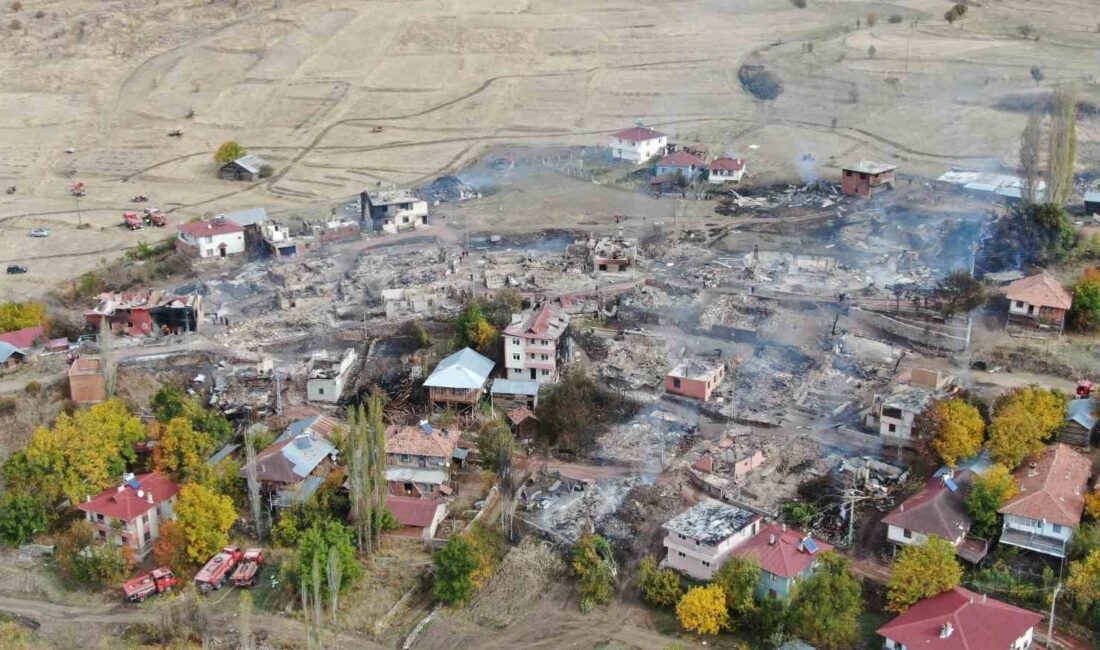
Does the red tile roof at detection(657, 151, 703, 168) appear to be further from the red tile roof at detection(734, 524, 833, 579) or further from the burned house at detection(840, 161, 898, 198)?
the red tile roof at detection(734, 524, 833, 579)

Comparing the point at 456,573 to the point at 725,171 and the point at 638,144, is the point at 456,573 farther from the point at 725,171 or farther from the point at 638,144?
the point at 638,144

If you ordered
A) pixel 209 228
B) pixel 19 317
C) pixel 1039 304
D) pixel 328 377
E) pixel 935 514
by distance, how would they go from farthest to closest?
pixel 209 228 → pixel 19 317 → pixel 1039 304 → pixel 328 377 → pixel 935 514

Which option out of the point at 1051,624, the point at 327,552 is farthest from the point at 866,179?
the point at 327,552

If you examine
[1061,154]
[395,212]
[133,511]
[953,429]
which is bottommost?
[133,511]

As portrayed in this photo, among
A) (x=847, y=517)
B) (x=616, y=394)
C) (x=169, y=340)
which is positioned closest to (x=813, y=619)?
(x=847, y=517)

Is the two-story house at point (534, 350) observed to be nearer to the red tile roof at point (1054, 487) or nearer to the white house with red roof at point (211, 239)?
the red tile roof at point (1054, 487)
